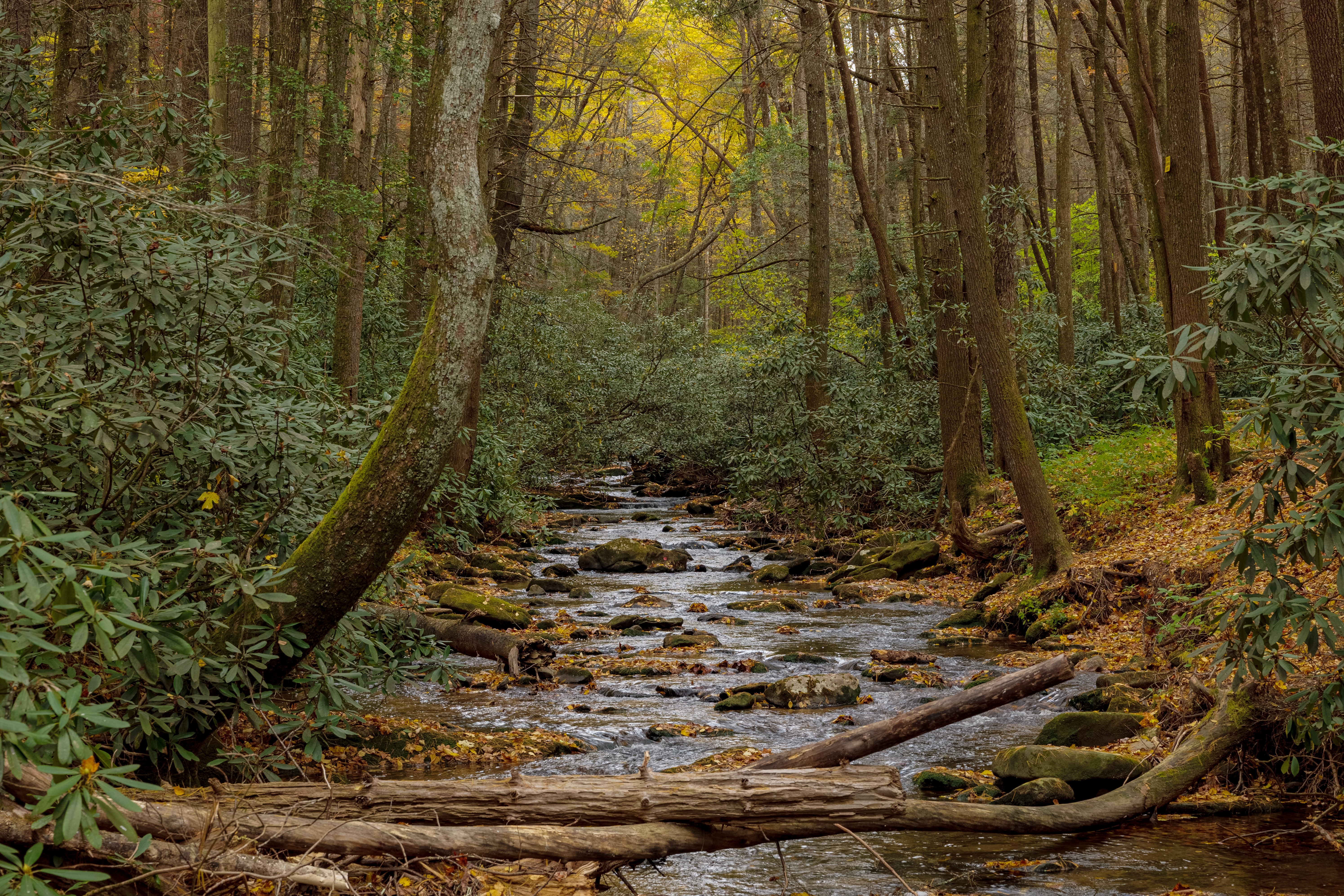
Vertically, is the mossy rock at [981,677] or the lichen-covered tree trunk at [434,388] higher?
the lichen-covered tree trunk at [434,388]

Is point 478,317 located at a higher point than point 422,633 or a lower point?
higher

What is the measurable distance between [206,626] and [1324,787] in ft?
19.3

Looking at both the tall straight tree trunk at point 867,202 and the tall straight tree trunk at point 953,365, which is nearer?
the tall straight tree trunk at point 953,365

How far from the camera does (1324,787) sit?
17.5ft

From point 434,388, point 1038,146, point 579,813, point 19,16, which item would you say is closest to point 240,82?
point 19,16

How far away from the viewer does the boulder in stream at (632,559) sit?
50.9 ft

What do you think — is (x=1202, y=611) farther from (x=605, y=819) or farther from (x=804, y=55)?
(x=804, y=55)

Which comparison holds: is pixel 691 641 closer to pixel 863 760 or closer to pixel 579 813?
pixel 863 760

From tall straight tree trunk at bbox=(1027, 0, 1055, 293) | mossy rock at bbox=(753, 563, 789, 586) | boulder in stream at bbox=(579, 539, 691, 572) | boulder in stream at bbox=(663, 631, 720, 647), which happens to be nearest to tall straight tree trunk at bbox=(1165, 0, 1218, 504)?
boulder in stream at bbox=(663, 631, 720, 647)

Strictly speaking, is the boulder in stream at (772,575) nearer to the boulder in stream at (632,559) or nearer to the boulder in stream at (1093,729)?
the boulder in stream at (632,559)

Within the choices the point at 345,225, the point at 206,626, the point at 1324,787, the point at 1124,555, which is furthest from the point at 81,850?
the point at 345,225

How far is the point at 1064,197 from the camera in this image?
63.3 ft

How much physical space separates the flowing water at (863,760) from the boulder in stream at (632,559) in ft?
6.55

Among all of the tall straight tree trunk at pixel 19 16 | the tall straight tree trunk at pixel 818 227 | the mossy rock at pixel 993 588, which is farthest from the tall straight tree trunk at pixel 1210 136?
the tall straight tree trunk at pixel 19 16
